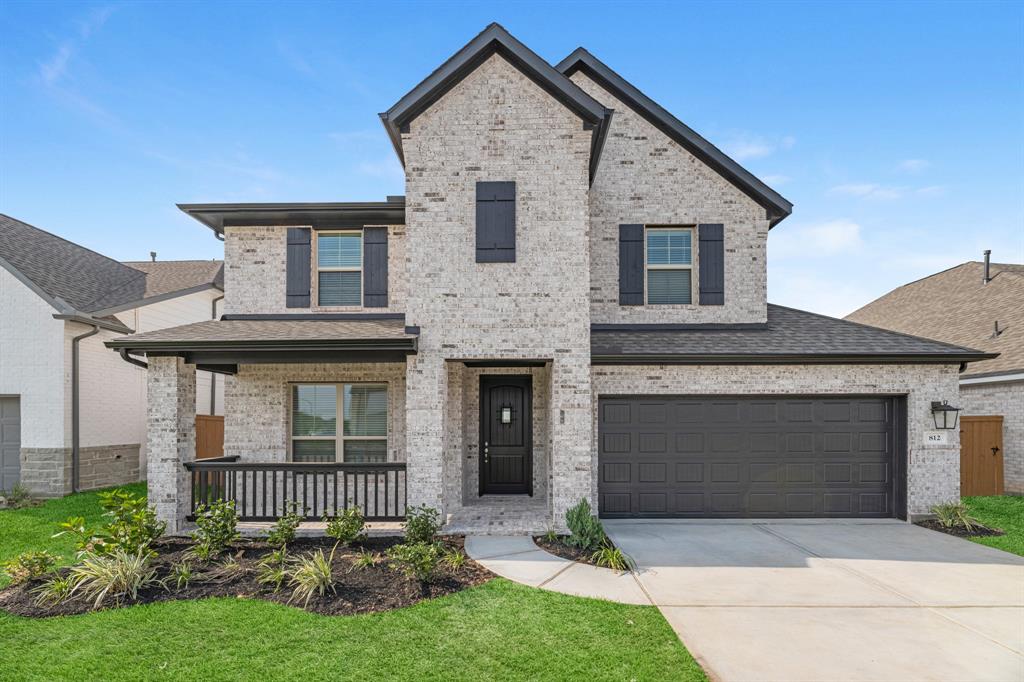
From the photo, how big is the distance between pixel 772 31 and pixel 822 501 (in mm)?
9086

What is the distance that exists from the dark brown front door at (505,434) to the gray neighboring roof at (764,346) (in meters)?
2.13

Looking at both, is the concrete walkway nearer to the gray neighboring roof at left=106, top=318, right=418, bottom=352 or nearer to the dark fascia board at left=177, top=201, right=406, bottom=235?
the gray neighboring roof at left=106, top=318, right=418, bottom=352

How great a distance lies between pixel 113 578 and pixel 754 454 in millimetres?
9328

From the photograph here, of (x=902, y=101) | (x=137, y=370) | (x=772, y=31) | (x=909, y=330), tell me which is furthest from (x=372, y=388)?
(x=909, y=330)

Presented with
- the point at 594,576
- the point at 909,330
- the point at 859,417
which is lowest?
the point at 594,576

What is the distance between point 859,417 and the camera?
30.1 ft

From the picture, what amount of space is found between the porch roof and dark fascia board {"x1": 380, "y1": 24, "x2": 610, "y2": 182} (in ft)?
11.3

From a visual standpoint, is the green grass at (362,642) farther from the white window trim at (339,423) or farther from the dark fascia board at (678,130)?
the dark fascia board at (678,130)

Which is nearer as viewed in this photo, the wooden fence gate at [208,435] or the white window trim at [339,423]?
the white window trim at [339,423]

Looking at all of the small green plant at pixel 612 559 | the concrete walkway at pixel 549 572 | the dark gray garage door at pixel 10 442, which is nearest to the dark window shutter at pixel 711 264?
the small green plant at pixel 612 559

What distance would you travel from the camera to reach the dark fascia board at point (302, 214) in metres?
9.88

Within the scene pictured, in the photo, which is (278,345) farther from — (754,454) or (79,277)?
(79,277)

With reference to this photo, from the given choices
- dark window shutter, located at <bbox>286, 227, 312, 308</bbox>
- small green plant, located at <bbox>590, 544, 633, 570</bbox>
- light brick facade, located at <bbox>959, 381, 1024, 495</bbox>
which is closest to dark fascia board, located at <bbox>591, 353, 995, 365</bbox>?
small green plant, located at <bbox>590, 544, 633, 570</bbox>

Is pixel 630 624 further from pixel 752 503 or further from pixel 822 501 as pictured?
pixel 822 501
